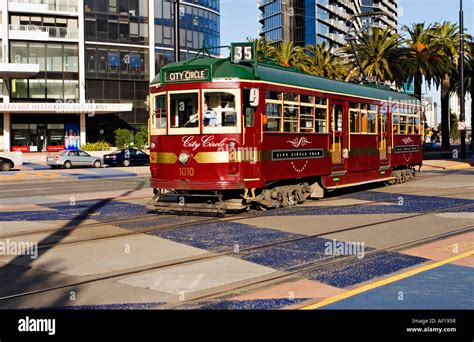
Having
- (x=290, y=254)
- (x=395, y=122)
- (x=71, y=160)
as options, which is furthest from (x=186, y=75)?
(x=71, y=160)

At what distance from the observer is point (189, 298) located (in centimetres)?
709

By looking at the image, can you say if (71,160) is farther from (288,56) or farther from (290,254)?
(290,254)

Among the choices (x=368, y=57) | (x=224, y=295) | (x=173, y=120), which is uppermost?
(x=368, y=57)

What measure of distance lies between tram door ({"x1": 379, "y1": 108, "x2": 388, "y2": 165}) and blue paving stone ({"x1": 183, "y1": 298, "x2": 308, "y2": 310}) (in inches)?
589

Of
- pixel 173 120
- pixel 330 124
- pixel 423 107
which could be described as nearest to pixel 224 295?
pixel 173 120

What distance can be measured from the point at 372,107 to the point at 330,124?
3.47 m

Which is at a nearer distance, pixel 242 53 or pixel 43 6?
pixel 242 53

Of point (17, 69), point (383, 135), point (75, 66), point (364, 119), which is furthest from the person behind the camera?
point (75, 66)

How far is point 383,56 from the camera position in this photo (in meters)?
52.4

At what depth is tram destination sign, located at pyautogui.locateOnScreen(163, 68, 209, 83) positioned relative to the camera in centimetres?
1377

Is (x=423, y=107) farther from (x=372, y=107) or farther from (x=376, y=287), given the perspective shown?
(x=376, y=287)

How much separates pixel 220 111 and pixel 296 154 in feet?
9.55

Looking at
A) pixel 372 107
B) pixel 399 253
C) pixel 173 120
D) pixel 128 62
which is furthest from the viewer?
pixel 128 62
